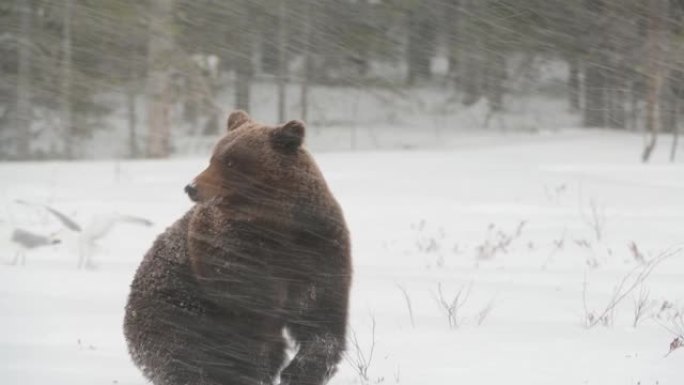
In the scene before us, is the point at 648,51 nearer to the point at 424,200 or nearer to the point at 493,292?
the point at 493,292

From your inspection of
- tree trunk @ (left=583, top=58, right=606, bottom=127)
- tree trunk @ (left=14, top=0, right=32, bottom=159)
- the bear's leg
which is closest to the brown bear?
the bear's leg

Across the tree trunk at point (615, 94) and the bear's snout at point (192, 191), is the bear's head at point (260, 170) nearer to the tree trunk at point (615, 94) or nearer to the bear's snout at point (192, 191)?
the bear's snout at point (192, 191)

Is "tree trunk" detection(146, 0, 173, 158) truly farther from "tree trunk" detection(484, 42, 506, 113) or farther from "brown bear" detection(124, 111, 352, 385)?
"tree trunk" detection(484, 42, 506, 113)

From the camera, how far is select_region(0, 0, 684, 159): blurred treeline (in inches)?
108

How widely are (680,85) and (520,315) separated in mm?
2108

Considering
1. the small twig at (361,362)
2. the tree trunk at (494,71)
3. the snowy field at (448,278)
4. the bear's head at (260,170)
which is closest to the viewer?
the tree trunk at (494,71)

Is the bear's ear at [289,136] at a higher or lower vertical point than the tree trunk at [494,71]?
lower

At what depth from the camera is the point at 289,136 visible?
3125 mm

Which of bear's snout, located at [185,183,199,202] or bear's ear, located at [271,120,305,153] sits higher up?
bear's ear, located at [271,120,305,153]

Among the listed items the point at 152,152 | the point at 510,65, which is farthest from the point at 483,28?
the point at 152,152

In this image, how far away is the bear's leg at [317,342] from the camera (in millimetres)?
3127

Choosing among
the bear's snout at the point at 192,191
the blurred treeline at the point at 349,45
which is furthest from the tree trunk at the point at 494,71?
the bear's snout at the point at 192,191

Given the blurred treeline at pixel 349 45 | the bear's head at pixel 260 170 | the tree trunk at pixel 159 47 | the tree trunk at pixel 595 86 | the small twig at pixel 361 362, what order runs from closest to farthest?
the blurred treeline at pixel 349 45
the tree trunk at pixel 595 86
the bear's head at pixel 260 170
the tree trunk at pixel 159 47
the small twig at pixel 361 362

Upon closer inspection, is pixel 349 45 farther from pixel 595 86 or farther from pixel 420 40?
pixel 595 86
